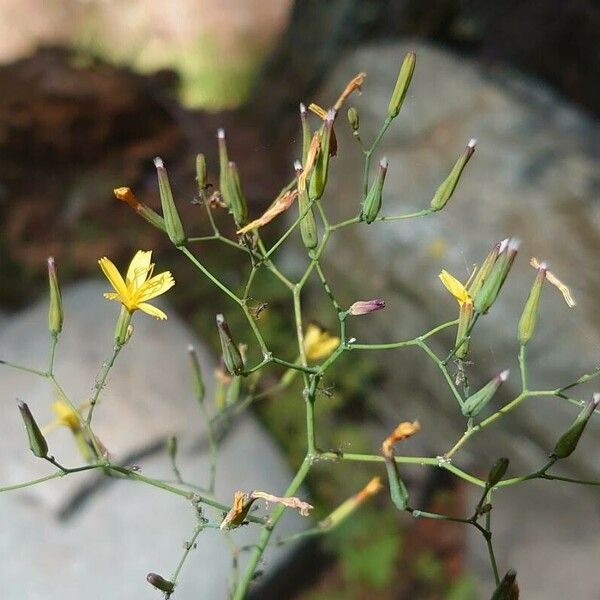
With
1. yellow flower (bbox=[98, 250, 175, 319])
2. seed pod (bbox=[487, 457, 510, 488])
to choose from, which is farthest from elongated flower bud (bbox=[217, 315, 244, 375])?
seed pod (bbox=[487, 457, 510, 488])

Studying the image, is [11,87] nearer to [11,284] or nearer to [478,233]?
[11,284]

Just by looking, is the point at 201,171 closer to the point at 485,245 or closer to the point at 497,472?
the point at 497,472

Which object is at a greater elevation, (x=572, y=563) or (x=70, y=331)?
(x=70, y=331)

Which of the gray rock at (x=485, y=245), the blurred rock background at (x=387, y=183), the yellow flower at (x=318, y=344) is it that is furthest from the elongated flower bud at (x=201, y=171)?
the gray rock at (x=485, y=245)

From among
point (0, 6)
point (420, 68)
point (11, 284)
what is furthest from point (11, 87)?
point (420, 68)

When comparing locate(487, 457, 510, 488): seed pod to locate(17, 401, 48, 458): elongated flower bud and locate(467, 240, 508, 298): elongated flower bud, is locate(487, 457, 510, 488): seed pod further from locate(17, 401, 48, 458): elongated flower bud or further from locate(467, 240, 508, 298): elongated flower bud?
locate(17, 401, 48, 458): elongated flower bud

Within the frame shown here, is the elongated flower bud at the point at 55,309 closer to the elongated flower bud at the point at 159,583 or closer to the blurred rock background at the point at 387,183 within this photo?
the elongated flower bud at the point at 159,583
